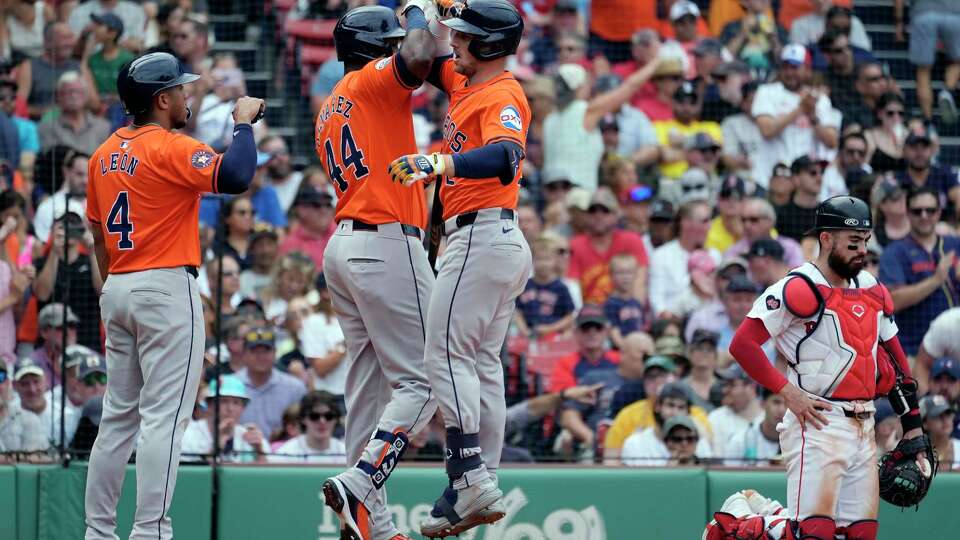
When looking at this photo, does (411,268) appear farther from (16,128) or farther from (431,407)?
(16,128)

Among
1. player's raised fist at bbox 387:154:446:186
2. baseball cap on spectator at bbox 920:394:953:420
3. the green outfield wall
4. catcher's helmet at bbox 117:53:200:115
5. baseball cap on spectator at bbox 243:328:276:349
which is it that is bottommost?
the green outfield wall

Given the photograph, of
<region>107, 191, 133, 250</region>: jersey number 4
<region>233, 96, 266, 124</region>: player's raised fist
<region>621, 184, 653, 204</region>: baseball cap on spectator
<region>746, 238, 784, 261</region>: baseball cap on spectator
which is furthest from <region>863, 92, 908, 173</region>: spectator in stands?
<region>107, 191, 133, 250</region>: jersey number 4

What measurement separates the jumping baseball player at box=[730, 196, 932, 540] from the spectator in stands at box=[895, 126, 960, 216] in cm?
397

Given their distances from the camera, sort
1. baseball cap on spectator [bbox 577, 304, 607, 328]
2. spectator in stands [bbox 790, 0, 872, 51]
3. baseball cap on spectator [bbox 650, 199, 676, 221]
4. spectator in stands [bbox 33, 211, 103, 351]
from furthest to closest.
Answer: spectator in stands [bbox 790, 0, 872, 51]
baseball cap on spectator [bbox 650, 199, 676, 221]
baseball cap on spectator [bbox 577, 304, 607, 328]
spectator in stands [bbox 33, 211, 103, 351]

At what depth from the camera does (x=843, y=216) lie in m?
6.34

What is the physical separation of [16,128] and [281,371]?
292 centimetres

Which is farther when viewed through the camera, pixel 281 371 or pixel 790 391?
pixel 281 371

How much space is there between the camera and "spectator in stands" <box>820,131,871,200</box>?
1066cm

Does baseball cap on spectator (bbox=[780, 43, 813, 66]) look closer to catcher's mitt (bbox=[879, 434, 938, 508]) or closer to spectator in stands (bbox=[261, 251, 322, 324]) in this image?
spectator in stands (bbox=[261, 251, 322, 324])

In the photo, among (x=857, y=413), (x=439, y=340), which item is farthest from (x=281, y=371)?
(x=857, y=413)

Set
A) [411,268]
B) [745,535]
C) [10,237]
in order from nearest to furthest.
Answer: [411,268] → [745,535] → [10,237]

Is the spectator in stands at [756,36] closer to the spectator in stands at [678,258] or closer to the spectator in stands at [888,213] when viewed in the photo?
the spectator in stands at [678,258]

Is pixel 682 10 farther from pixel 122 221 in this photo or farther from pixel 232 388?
pixel 122 221

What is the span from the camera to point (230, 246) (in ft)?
32.8
